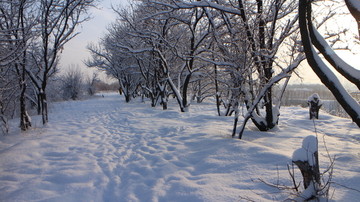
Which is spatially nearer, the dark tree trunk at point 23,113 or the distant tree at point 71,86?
the dark tree trunk at point 23,113

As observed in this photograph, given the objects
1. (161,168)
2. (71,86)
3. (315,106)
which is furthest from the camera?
(71,86)

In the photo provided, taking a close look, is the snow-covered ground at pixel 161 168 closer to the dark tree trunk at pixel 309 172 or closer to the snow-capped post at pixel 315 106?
the dark tree trunk at pixel 309 172

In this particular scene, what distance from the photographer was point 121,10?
12.9 metres

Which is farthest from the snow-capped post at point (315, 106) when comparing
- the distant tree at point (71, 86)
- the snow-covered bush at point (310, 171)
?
the distant tree at point (71, 86)

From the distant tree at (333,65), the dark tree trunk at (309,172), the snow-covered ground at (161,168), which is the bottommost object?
the snow-covered ground at (161,168)

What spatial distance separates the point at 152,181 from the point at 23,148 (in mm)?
3600

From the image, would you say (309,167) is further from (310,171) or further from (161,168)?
(161,168)

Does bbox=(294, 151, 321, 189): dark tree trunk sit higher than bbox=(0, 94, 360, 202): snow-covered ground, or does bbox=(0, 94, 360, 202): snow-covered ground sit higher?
bbox=(294, 151, 321, 189): dark tree trunk

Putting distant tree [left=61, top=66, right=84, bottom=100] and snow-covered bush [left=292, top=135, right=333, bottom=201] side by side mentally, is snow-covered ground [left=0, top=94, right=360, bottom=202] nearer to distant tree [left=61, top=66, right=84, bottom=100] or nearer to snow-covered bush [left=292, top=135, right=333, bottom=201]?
snow-covered bush [left=292, top=135, right=333, bottom=201]

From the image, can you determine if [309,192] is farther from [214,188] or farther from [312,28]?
[312,28]

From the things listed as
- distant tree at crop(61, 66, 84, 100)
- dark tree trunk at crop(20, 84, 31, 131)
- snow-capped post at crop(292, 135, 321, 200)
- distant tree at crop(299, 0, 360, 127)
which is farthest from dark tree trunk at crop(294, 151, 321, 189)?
distant tree at crop(61, 66, 84, 100)

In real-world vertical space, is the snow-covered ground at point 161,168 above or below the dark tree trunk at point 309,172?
below

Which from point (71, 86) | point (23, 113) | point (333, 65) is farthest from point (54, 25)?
point (71, 86)

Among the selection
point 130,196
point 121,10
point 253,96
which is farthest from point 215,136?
point 121,10
